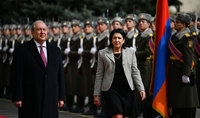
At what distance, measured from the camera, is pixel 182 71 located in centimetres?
858

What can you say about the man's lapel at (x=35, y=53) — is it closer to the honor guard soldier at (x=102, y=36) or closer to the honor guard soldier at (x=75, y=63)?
the honor guard soldier at (x=102, y=36)

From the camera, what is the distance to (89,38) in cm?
1238

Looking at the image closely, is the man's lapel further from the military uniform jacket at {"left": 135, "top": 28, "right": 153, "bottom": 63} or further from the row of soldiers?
the military uniform jacket at {"left": 135, "top": 28, "right": 153, "bottom": 63}

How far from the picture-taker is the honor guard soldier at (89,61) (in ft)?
39.6

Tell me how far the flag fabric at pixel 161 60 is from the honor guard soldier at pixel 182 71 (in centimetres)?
14

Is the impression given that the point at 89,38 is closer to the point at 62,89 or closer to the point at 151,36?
the point at 151,36

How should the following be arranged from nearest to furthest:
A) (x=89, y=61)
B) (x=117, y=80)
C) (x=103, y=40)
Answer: (x=117, y=80) < (x=103, y=40) < (x=89, y=61)

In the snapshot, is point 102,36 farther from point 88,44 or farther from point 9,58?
point 9,58

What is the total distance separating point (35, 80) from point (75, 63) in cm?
653

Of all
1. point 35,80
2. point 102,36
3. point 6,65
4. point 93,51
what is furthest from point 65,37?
point 35,80

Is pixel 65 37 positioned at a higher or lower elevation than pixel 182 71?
higher

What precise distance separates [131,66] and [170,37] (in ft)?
5.11

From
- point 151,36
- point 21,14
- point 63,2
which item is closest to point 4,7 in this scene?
point 21,14

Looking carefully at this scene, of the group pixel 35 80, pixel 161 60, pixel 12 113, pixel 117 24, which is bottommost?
pixel 12 113
